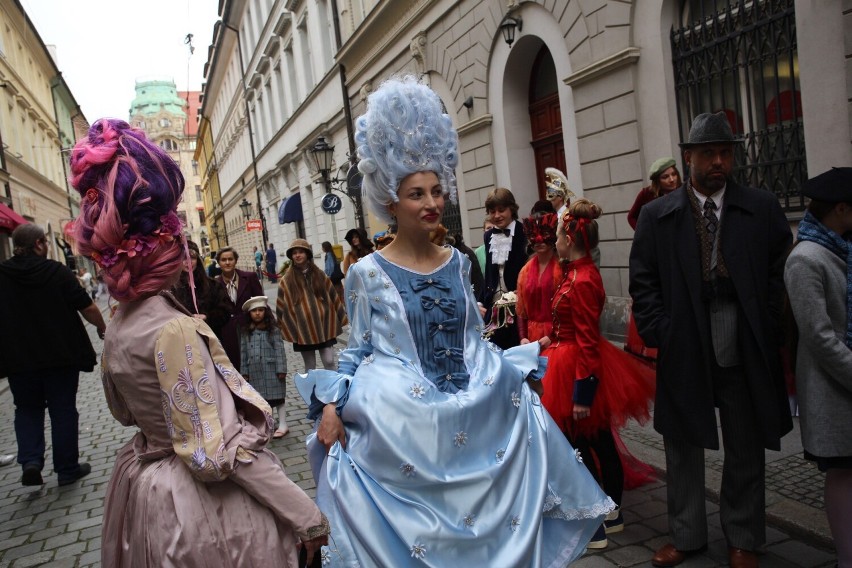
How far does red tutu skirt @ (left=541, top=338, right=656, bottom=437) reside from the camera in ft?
11.5

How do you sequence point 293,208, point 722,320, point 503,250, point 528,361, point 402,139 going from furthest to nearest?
point 293,208
point 503,250
point 722,320
point 528,361
point 402,139

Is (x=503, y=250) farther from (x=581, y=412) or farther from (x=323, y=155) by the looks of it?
(x=323, y=155)

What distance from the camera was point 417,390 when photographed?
7.81 ft

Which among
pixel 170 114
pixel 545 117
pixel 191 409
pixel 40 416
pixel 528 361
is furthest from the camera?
pixel 170 114

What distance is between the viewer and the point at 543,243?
12.6ft

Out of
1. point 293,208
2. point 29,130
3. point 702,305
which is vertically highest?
point 29,130

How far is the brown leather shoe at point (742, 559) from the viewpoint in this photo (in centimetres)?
302

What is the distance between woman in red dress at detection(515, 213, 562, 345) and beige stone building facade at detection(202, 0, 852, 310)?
1.07 meters

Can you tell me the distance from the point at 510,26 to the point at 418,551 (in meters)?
8.95

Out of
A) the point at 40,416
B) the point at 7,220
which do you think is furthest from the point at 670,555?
the point at 7,220

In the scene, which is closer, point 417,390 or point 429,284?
point 417,390

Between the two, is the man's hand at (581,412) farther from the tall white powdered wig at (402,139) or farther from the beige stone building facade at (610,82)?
the beige stone building facade at (610,82)

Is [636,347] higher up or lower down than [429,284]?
lower down

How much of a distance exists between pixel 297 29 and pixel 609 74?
18.0 m
